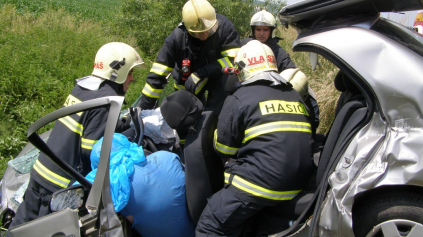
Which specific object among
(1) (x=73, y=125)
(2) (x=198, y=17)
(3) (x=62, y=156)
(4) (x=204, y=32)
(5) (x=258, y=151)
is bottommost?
(3) (x=62, y=156)

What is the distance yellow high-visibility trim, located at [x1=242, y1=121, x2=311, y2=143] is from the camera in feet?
7.64

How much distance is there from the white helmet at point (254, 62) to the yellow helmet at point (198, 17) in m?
1.32

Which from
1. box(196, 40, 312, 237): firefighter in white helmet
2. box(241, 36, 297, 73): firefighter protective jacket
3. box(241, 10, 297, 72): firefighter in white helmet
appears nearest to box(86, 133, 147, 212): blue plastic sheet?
box(196, 40, 312, 237): firefighter in white helmet

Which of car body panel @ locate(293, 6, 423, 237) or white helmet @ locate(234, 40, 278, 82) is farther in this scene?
white helmet @ locate(234, 40, 278, 82)

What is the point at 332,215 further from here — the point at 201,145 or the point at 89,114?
the point at 89,114

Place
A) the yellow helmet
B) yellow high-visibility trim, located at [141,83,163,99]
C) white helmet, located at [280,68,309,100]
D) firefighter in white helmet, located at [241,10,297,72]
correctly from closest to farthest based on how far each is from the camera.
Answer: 1. white helmet, located at [280,68,309,100]
2. the yellow helmet
3. yellow high-visibility trim, located at [141,83,163,99]
4. firefighter in white helmet, located at [241,10,297,72]

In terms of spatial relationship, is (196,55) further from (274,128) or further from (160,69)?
(274,128)

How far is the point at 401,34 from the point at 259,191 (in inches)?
54.0

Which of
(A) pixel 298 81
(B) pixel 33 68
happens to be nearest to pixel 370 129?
(A) pixel 298 81

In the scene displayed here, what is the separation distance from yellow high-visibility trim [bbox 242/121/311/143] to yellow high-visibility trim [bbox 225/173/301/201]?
0.30 m

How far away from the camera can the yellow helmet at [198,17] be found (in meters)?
3.88

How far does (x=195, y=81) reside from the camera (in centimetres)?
414

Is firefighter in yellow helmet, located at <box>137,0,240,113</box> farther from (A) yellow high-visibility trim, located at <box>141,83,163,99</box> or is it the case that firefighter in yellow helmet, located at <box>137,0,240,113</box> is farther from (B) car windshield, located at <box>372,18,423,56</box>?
(B) car windshield, located at <box>372,18,423,56</box>

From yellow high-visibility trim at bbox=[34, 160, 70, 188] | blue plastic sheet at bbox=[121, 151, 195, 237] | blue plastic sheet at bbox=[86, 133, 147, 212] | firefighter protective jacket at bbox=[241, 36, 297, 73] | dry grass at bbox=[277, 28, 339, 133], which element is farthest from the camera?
dry grass at bbox=[277, 28, 339, 133]
